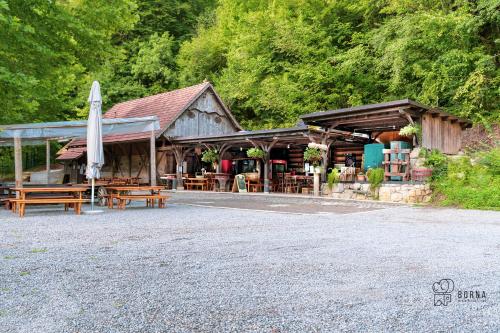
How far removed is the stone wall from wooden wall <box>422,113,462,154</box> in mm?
1717

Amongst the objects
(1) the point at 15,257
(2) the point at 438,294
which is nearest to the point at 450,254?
(2) the point at 438,294

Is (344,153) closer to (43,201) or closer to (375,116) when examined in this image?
(375,116)

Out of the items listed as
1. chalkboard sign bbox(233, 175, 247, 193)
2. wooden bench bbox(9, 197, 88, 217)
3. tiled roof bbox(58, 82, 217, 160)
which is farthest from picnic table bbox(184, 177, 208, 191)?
wooden bench bbox(9, 197, 88, 217)

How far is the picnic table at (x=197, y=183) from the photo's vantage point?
63.1ft

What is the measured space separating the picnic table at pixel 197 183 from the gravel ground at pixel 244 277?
11.8m

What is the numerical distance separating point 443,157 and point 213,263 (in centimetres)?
1055

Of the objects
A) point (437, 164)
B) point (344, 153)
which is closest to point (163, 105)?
point (344, 153)

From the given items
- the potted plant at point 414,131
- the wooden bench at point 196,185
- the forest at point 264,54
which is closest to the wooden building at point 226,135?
the potted plant at point 414,131

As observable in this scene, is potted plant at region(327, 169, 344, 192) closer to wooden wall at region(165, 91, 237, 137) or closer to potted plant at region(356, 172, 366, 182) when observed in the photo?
potted plant at region(356, 172, 366, 182)

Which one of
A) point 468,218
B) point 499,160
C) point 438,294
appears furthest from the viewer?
point 499,160

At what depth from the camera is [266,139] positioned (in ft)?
56.2

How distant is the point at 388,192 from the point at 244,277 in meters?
10.1

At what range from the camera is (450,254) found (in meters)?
4.91

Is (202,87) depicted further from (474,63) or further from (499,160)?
(499,160)
